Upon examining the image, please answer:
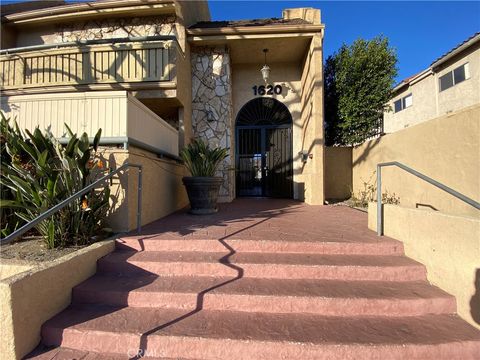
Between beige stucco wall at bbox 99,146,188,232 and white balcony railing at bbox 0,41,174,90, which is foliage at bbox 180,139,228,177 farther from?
white balcony railing at bbox 0,41,174,90

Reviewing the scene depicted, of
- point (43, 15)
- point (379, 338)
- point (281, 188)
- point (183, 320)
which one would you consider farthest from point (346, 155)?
point (43, 15)

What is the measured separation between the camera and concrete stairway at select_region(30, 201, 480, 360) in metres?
1.73

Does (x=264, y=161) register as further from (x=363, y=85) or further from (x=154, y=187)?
(x=154, y=187)

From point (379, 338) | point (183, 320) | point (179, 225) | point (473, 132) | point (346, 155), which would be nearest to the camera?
point (379, 338)

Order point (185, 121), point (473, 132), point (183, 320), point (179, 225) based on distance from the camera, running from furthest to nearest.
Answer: point (185, 121) < point (179, 225) < point (473, 132) < point (183, 320)

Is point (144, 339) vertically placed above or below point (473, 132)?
below

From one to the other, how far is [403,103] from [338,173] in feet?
30.4

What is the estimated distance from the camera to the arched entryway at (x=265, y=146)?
310 inches

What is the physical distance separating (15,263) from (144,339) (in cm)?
159

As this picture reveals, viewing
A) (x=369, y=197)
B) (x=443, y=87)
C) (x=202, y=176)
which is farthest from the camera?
(x=443, y=87)

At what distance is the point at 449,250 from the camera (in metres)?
2.16

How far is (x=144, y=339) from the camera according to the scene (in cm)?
179

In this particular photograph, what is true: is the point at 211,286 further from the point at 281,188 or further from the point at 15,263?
the point at 281,188

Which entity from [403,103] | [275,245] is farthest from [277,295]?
[403,103]
